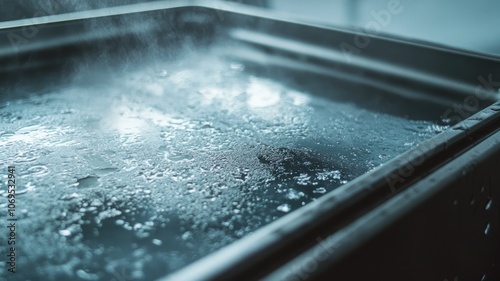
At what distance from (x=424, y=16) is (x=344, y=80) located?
3299 mm

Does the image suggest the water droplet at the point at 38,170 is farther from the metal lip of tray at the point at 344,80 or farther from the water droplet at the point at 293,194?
the metal lip of tray at the point at 344,80

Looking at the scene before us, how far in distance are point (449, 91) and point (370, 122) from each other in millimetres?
270

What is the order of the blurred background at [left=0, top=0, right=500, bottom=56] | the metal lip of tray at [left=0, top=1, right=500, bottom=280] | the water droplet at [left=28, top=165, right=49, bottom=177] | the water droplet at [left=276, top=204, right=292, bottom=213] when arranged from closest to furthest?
the metal lip of tray at [left=0, top=1, right=500, bottom=280]
the water droplet at [left=276, top=204, right=292, bottom=213]
the water droplet at [left=28, top=165, right=49, bottom=177]
the blurred background at [left=0, top=0, right=500, bottom=56]

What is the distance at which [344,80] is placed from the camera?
143 cm

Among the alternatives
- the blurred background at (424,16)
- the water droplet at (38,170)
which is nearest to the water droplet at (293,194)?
the water droplet at (38,170)

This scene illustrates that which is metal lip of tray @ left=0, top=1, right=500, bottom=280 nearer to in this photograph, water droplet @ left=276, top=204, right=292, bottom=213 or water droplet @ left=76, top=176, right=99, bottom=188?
water droplet @ left=276, top=204, right=292, bottom=213

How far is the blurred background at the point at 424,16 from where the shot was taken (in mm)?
3839

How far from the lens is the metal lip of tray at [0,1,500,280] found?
1.74ft

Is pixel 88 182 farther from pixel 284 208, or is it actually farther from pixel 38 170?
pixel 284 208

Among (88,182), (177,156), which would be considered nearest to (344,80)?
(177,156)

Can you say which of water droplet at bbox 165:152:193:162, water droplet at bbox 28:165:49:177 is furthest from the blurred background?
water droplet at bbox 28:165:49:177

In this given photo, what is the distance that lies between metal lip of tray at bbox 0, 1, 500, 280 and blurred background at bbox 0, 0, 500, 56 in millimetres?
1829

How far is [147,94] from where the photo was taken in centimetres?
134

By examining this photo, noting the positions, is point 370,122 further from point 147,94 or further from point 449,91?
point 147,94
